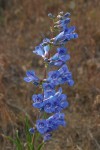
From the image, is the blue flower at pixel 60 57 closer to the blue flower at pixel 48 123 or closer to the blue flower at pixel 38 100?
the blue flower at pixel 38 100

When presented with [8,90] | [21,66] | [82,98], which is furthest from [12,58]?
[82,98]

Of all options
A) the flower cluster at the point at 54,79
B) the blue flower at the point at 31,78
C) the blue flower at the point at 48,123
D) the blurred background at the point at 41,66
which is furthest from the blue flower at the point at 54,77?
the blurred background at the point at 41,66

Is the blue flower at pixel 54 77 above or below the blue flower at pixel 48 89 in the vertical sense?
above

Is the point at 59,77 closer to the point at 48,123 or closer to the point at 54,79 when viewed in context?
the point at 54,79

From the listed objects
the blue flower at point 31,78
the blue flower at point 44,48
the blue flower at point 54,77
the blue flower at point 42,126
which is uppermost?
the blue flower at point 44,48

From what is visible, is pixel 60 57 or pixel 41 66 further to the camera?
pixel 41 66

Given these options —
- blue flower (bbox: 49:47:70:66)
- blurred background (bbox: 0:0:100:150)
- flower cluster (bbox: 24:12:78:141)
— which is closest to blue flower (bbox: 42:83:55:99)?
flower cluster (bbox: 24:12:78:141)

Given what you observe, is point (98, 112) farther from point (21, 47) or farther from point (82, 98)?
point (21, 47)

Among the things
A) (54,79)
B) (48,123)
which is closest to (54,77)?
(54,79)

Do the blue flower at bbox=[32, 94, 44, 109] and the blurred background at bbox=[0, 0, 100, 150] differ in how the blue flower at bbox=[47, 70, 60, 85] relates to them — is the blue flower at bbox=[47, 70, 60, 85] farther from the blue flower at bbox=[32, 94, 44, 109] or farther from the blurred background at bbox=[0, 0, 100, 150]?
the blurred background at bbox=[0, 0, 100, 150]

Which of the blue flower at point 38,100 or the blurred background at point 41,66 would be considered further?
the blurred background at point 41,66
